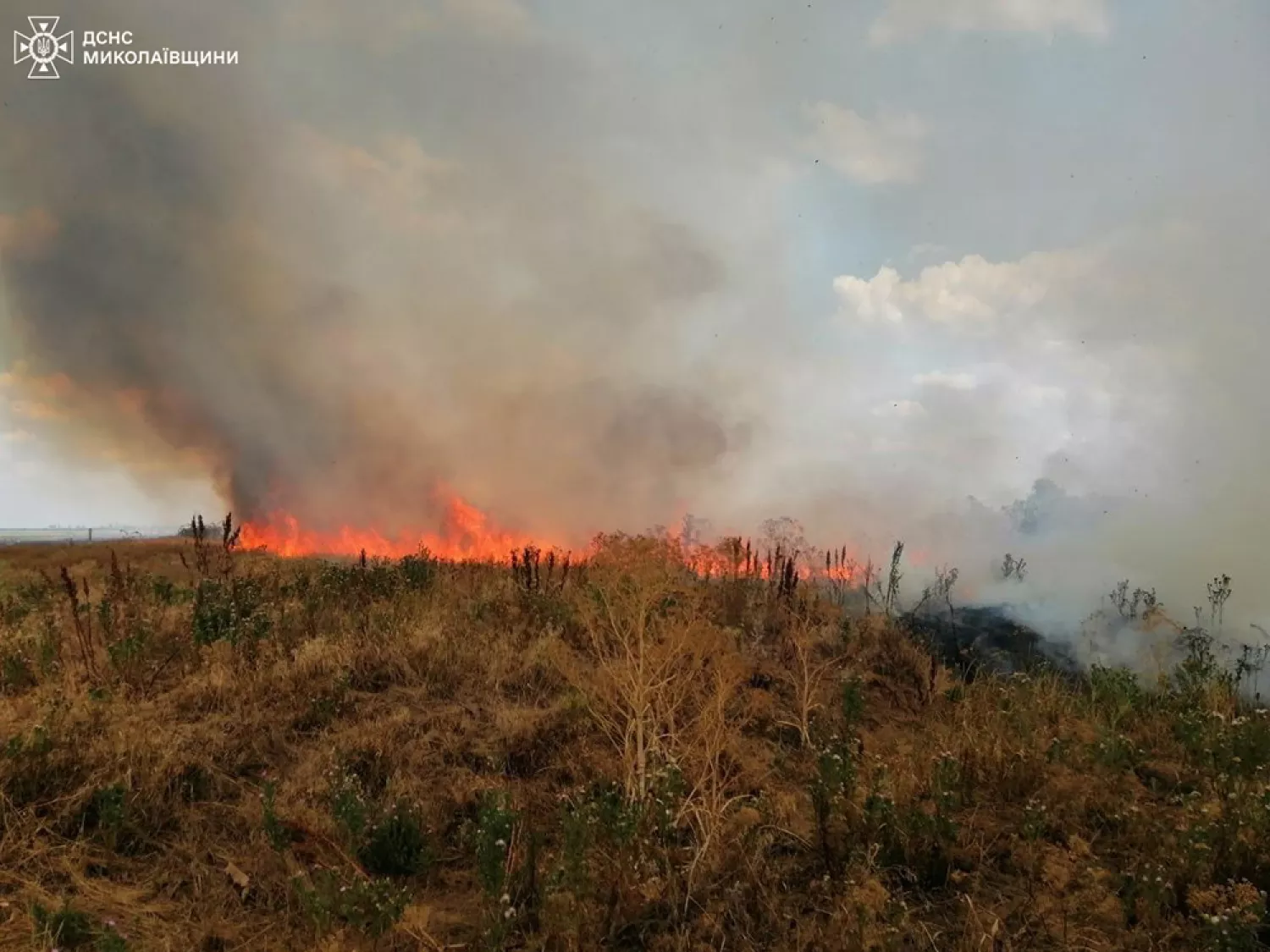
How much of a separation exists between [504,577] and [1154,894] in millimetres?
8458

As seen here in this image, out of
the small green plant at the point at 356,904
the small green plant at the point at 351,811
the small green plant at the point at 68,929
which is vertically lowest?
the small green plant at the point at 68,929

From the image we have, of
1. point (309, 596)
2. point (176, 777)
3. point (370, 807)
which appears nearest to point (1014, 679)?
point (370, 807)

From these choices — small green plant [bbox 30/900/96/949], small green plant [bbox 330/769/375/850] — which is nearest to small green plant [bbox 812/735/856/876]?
small green plant [bbox 330/769/375/850]

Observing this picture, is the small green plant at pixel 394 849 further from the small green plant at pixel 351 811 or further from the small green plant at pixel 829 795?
the small green plant at pixel 829 795

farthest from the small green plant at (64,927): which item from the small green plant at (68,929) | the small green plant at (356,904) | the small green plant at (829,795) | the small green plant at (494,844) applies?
the small green plant at (829,795)

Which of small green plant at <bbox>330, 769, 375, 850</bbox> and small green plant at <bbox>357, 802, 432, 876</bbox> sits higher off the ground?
small green plant at <bbox>330, 769, 375, 850</bbox>

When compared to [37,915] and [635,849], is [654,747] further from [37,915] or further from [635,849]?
[37,915]

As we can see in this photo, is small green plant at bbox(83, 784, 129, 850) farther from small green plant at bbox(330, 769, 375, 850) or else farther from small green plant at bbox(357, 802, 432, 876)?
small green plant at bbox(357, 802, 432, 876)

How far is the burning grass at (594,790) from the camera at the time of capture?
3236mm

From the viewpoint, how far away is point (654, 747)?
4465 millimetres

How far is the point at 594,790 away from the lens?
15.3 ft

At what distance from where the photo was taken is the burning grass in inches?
127

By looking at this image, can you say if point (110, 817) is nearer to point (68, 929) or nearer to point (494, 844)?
point (68, 929)

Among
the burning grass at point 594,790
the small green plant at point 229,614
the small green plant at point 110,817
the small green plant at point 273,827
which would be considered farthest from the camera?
the small green plant at point 229,614
